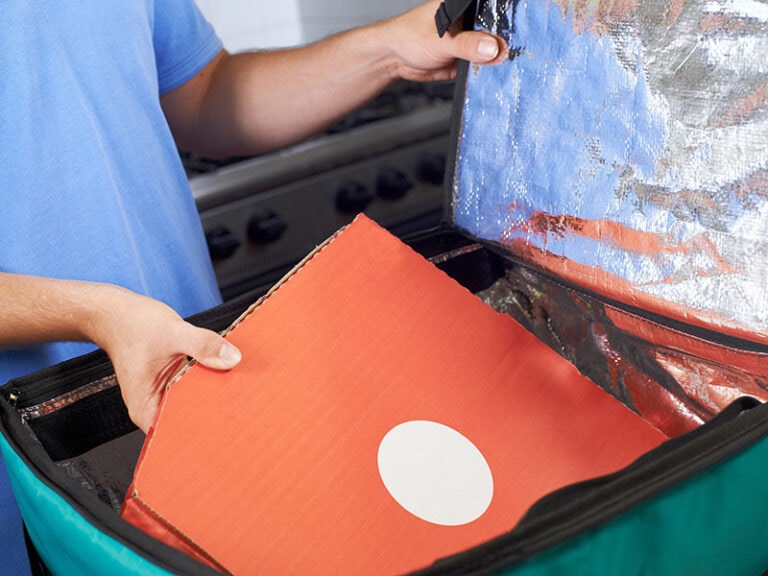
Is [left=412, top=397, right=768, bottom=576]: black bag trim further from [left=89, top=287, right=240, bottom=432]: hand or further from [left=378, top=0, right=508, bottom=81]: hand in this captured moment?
[left=378, top=0, right=508, bottom=81]: hand

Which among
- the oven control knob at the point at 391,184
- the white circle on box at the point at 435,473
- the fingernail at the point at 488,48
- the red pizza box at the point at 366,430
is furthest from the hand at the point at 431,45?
the oven control knob at the point at 391,184

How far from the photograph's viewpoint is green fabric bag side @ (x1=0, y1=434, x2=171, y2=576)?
40cm

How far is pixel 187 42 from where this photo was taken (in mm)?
936

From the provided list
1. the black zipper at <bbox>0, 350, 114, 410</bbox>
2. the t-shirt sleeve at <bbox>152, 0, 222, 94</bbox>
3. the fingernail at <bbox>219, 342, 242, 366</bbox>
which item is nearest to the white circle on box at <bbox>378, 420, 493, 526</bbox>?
the fingernail at <bbox>219, 342, 242, 366</bbox>

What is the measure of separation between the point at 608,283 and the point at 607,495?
0.98 ft

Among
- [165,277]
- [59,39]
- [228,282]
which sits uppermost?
[59,39]

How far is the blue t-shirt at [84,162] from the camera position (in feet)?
2.32

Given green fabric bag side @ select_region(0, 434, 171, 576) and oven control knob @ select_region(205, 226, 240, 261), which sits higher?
green fabric bag side @ select_region(0, 434, 171, 576)

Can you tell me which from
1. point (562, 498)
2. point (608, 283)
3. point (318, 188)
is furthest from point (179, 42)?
point (562, 498)

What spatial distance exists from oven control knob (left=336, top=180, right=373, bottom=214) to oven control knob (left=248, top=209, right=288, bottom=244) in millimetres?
116

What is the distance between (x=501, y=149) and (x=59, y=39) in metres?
0.43

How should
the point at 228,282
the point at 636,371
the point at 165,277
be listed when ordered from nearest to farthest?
the point at 636,371
the point at 165,277
the point at 228,282

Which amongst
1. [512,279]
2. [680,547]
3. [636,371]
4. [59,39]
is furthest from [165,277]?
[680,547]

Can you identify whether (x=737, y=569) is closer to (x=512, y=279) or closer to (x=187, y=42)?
(x=512, y=279)
